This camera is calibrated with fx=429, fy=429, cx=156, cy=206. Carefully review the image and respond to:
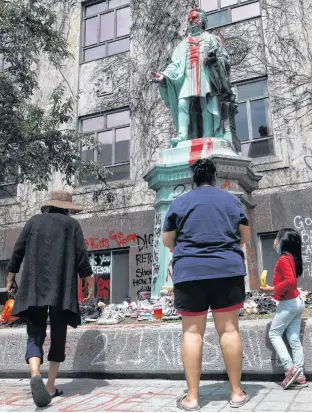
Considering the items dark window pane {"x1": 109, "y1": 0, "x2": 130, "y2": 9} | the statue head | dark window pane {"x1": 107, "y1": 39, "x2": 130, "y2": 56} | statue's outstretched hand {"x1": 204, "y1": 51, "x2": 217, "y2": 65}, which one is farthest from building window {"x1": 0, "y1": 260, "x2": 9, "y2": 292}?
statue's outstretched hand {"x1": 204, "y1": 51, "x2": 217, "y2": 65}

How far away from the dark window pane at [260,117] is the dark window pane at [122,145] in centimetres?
396

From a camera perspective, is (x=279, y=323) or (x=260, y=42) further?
(x=260, y=42)

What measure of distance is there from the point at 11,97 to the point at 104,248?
18.8ft

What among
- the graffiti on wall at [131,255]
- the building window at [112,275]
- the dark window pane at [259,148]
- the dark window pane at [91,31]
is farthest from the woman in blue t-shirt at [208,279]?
the dark window pane at [91,31]

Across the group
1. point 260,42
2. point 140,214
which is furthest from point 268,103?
point 140,214

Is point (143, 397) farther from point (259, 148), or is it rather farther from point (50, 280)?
point (259, 148)

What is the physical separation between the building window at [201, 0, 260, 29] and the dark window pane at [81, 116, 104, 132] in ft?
15.0

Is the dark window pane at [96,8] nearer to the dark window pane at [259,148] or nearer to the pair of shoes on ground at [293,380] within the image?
the dark window pane at [259,148]

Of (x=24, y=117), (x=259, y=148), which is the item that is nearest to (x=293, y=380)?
(x=24, y=117)

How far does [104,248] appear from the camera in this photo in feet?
42.3

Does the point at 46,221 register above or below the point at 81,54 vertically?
below

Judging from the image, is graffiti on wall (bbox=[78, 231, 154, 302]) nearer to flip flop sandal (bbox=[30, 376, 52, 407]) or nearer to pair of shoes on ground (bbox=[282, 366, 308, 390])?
pair of shoes on ground (bbox=[282, 366, 308, 390])

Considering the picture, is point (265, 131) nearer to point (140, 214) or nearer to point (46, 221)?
point (140, 214)

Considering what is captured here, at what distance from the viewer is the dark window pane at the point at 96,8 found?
1535 cm
